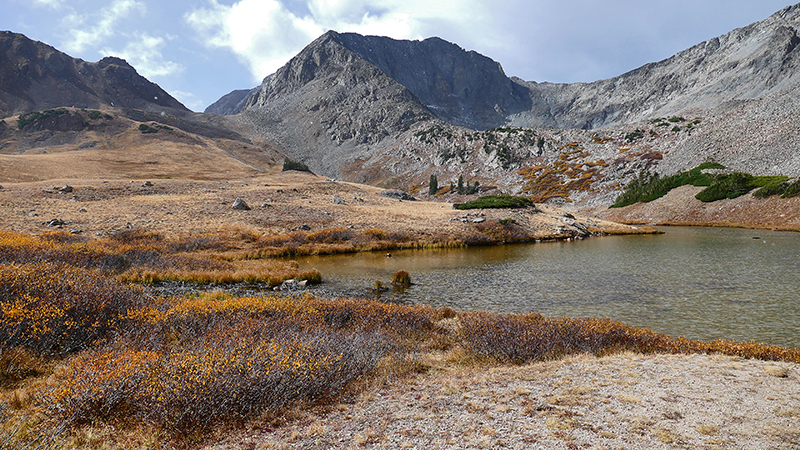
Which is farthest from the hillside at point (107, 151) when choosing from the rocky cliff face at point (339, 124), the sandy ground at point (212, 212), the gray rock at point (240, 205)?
the gray rock at point (240, 205)

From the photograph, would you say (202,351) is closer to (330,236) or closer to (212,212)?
(330,236)

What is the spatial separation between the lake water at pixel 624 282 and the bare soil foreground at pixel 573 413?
Answer: 24.4 feet

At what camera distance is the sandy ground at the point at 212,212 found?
34.7 metres

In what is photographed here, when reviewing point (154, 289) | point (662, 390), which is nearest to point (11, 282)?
point (154, 289)

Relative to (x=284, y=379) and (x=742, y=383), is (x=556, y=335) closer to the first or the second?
(x=742, y=383)

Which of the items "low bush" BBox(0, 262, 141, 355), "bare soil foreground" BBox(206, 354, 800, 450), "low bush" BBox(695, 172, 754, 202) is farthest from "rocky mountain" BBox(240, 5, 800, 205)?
"low bush" BBox(0, 262, 141, 355)

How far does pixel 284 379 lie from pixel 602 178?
107468 mm

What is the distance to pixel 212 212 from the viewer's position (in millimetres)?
42125

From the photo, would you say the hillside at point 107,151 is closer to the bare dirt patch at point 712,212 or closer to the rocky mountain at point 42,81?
the rocky mountain at point 42,81

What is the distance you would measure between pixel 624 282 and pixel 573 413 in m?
18.7

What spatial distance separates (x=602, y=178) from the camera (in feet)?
315

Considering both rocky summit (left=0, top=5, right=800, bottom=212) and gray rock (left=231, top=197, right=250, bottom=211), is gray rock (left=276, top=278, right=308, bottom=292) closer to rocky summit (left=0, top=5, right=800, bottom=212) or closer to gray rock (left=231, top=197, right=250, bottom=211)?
gray rock (left=231, top=197, right=250, bottom=211)

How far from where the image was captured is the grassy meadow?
5.70m

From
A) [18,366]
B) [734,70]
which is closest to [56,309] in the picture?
[18,366]
